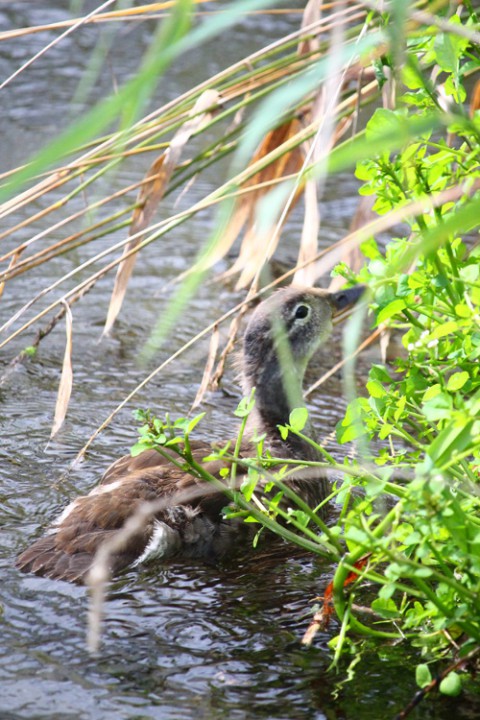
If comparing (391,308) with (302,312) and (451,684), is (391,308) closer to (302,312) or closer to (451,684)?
(451,684)

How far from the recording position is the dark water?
10.2 feet

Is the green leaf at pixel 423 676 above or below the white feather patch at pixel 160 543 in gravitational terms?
above

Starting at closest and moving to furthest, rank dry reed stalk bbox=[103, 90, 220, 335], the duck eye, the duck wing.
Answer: the duck wing → dry reed stalk bbox=[103, 90, 220, 335] → the duck eye

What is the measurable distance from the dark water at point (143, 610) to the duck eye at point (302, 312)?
626 millimetres

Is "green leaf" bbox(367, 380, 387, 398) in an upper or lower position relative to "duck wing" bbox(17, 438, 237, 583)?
upper

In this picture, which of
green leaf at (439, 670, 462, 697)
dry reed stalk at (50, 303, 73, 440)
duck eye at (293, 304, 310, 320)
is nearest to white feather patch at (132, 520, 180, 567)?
dry reed stalk at (50, 303, 73, 440)

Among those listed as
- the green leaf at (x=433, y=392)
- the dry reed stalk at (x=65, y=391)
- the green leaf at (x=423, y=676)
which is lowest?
the green leaf at (x=423, y=676)

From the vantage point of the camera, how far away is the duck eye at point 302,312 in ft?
16.5

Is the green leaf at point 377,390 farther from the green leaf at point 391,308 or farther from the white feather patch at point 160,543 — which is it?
the white feather patch at point 160,543

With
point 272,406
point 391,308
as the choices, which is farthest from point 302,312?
point 391,308

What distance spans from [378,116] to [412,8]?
1174 millimetres

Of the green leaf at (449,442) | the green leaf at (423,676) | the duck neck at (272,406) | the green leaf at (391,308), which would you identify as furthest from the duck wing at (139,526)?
the green leaf at (449,442)

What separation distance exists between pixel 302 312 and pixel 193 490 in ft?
3.95

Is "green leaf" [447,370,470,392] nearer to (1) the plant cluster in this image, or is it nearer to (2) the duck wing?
(1) the plant cluster
